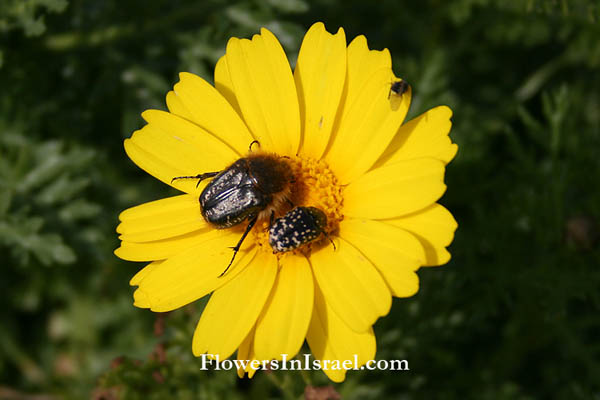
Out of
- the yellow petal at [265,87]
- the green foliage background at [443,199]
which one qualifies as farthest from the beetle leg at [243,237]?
the green foliage background at [443,199]

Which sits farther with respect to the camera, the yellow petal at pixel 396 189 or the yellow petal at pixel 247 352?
the yellow petal at pixel 247 352

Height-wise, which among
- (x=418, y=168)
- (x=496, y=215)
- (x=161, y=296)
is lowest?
(x=161, y=296)

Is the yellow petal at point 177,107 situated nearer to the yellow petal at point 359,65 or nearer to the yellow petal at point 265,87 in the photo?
the yellow petal at point 265,87

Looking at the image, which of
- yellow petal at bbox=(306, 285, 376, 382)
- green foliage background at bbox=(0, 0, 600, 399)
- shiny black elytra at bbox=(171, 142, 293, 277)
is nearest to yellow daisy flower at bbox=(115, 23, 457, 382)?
yellow petal at bbox=(306, 285, 376, 382)

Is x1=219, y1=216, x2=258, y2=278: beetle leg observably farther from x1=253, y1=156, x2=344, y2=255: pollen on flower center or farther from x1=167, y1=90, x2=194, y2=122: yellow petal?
x1=167, y1=90, x2=194, y2=122: yellow petal

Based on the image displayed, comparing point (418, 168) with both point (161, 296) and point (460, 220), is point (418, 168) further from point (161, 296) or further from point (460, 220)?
point (460, 220)

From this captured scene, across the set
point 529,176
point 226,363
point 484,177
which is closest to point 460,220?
point 484,177
